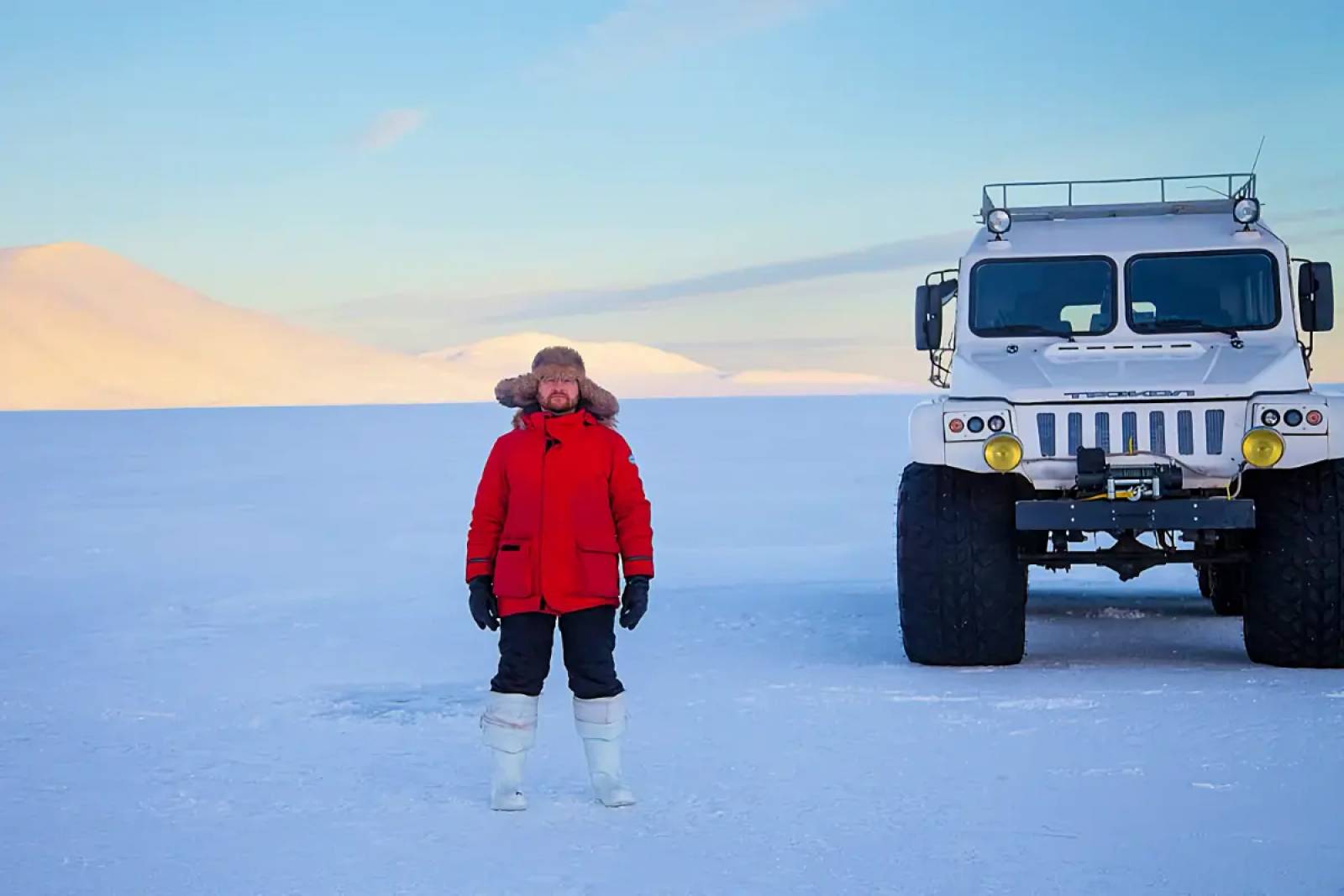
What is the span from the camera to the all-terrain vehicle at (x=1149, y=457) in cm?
856

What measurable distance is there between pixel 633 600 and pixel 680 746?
143cm

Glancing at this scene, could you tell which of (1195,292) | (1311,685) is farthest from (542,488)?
(1195,292)

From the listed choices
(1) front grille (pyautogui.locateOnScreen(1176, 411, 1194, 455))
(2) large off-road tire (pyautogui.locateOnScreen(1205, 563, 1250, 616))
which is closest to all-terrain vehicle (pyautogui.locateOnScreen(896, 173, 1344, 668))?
(1) front grille (pyautogui.locateOnScreen(1176, 411, 1194, 455))

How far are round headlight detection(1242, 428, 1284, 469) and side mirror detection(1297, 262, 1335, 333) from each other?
1211 mm

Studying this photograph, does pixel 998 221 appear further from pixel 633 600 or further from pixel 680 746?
pixel 633 600

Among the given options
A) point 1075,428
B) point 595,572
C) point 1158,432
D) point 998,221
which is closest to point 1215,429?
point 1158,432

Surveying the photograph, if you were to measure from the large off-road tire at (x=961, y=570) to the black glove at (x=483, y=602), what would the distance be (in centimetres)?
340

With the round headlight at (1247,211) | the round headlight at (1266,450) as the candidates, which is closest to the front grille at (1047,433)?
the round headlight at (1266,450)

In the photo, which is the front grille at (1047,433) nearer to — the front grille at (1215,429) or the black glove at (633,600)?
the front grille at (1215,429)

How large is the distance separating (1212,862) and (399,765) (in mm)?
3151

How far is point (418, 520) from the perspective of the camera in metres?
19.6

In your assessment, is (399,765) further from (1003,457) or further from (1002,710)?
(1003,457)

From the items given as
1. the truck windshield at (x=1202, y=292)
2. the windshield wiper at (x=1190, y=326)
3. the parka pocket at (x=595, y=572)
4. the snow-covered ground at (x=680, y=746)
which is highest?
the truck windshield at (x=1202, y=292)

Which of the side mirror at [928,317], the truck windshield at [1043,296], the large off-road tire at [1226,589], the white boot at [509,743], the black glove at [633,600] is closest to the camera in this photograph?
the black glove at [633,600]
